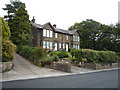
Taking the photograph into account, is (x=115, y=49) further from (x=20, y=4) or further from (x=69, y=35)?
(x=20, y=4)

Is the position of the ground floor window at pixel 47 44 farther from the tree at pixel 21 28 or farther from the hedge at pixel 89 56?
the hedge at pixel 89 56

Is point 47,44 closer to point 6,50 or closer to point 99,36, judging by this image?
point 6,50

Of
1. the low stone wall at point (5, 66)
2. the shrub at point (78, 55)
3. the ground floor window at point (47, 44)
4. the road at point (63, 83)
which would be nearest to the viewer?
the road at point (63, 83)

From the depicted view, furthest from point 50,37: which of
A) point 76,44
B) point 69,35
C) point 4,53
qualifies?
point 4,53

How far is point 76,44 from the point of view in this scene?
38.0 metres

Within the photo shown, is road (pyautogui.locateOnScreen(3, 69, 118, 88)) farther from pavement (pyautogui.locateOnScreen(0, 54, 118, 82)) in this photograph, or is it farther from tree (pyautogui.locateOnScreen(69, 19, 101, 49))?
tree (pyautogui.locateOnScreen(69, 19, 101, 49))

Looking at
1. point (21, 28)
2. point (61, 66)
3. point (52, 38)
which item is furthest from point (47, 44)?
point (61, 66)

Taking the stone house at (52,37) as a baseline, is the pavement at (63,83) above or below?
below

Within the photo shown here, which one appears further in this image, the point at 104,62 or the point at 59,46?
the point at 59,46

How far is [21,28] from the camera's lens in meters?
21.9

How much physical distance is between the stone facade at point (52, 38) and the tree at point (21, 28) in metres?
6.61

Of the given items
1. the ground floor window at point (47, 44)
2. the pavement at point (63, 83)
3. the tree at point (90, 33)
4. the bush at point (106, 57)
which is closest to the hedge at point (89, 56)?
the bush at point (106, 57)

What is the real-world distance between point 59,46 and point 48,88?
26000mm

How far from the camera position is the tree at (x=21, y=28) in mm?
21352
